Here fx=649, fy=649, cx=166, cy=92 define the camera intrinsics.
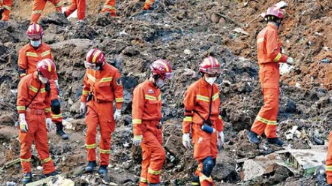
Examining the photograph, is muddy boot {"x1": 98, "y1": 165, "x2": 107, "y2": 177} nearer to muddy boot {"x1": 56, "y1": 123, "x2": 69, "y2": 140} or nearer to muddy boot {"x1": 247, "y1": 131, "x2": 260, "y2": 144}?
A: muddy boot {"x1": 56, "y1": 123, "x2": 69, "y2": 140}

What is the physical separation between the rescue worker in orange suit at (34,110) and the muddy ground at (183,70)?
629 mm

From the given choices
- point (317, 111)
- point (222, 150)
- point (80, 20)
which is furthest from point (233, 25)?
point (222, 150)

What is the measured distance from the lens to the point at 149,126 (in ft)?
29.8

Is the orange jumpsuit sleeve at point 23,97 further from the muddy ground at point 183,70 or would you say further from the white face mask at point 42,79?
the muddy ground at point 183,70

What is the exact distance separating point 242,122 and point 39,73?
3864 millimetres

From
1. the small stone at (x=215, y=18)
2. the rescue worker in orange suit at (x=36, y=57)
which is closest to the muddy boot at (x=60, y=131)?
the rescue worker in orange suit at (x=36, y=57)

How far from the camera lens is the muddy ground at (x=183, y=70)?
10.3 metres

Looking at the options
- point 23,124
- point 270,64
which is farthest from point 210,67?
point 23,124

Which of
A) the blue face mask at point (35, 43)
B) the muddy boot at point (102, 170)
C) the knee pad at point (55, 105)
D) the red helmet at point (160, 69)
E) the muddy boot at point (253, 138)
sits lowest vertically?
the muddy boot at point (102, 170)

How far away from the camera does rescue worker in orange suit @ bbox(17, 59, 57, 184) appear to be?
9.55 meters

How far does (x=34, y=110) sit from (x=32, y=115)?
0.08 meters

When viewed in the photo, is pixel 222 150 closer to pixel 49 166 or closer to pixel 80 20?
pixel 49 166

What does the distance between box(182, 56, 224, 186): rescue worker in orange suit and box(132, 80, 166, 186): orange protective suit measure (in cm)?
47

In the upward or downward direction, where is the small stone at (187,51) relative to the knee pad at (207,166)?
upward
